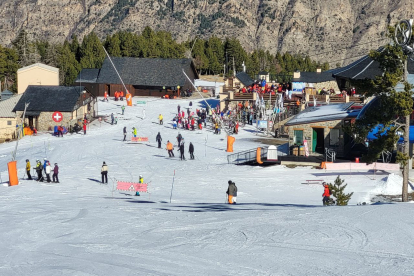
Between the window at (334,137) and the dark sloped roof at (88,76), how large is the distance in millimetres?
40565

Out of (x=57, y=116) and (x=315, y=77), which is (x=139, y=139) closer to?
(x=57, y=116)

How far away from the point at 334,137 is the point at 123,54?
209ft

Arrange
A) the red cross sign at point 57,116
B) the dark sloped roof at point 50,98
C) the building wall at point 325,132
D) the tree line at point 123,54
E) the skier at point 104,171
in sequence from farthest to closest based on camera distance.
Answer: the tree line at point 123,54, the dark sloped roof at point 50,98, the red cross sign at point 57,116, the building wall at point 325,132, the skier at point 104,171

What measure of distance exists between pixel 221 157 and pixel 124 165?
589 cm

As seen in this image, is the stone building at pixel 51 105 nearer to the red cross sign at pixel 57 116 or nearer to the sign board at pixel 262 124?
the red cross sign at pixel 57 116

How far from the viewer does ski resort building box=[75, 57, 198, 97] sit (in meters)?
71.6

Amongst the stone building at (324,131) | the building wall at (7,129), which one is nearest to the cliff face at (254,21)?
the building wall at (7,129)

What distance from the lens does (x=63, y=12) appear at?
648 ft

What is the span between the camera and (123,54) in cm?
9625

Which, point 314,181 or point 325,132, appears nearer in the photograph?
point 314,181

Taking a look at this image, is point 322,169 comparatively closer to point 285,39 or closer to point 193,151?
point 193,151

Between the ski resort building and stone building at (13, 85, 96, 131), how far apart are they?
17.2 m

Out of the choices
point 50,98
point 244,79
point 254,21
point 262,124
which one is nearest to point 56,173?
point 262,124

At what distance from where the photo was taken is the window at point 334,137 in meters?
36.9
